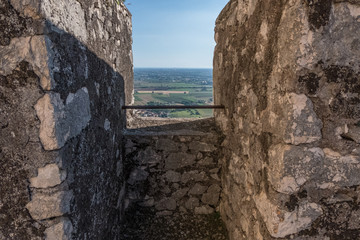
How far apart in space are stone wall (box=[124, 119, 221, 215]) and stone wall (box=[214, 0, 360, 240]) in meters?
1.22

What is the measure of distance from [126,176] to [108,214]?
2.24 feet

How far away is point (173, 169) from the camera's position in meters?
2.82

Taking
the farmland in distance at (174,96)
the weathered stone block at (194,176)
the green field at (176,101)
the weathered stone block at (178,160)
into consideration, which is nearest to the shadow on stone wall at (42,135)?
the weathered stone block at (178,160)

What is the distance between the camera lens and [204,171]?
2836mm

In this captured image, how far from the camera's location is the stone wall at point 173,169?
2.77 metres

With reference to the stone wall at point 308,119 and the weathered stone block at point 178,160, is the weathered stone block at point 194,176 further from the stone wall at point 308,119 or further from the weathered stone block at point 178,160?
the stone wall at point 308,119

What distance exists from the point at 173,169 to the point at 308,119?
1842mm

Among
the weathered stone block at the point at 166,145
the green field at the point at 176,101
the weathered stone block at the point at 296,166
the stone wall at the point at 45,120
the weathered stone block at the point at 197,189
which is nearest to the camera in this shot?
the stone wall at the point at 45,120

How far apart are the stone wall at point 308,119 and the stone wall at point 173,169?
3.99ft

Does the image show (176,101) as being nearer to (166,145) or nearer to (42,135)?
(166,145)

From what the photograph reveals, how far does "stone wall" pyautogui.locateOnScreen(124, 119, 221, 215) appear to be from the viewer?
9.07ft

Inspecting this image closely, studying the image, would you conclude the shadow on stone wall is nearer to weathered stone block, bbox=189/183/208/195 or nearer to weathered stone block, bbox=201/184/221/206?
weathered stone block, bbox=189/183/208/195

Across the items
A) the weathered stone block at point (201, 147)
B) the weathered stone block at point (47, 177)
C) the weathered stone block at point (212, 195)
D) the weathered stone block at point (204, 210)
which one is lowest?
the weathered stone block at point (204, 210)

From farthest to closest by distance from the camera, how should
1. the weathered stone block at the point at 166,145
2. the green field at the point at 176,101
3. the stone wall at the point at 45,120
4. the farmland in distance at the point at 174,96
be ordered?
the farmland in distance at the point at 174,96, the green field at the point at 176,101, the weathered stone block at the point at 166,145, the stone wall at the point at 45,120
